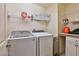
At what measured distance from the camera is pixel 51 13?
124cm

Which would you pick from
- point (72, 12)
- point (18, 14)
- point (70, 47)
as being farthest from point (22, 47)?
point (72, 12)

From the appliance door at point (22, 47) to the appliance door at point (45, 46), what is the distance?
6 cm

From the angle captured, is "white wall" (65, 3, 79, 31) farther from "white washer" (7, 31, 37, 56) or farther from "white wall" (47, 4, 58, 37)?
"white washer" (7, 31, 37, 56)

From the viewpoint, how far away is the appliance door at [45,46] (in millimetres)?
1247

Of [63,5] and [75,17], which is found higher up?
[63,5]

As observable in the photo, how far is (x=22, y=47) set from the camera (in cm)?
124

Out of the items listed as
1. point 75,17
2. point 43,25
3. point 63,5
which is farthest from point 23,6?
point 75,17

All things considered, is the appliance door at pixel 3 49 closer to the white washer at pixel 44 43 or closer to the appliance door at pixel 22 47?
the appliance door at pixel 22 47

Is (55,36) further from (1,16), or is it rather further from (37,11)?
(1,16)

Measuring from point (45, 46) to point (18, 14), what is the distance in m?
0.42

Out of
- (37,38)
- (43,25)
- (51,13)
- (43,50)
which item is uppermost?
(51,13)

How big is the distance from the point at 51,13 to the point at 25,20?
269mm

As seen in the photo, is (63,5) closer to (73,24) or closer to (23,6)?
(73,24)

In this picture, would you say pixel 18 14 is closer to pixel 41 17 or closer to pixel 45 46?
pixel 41 17
